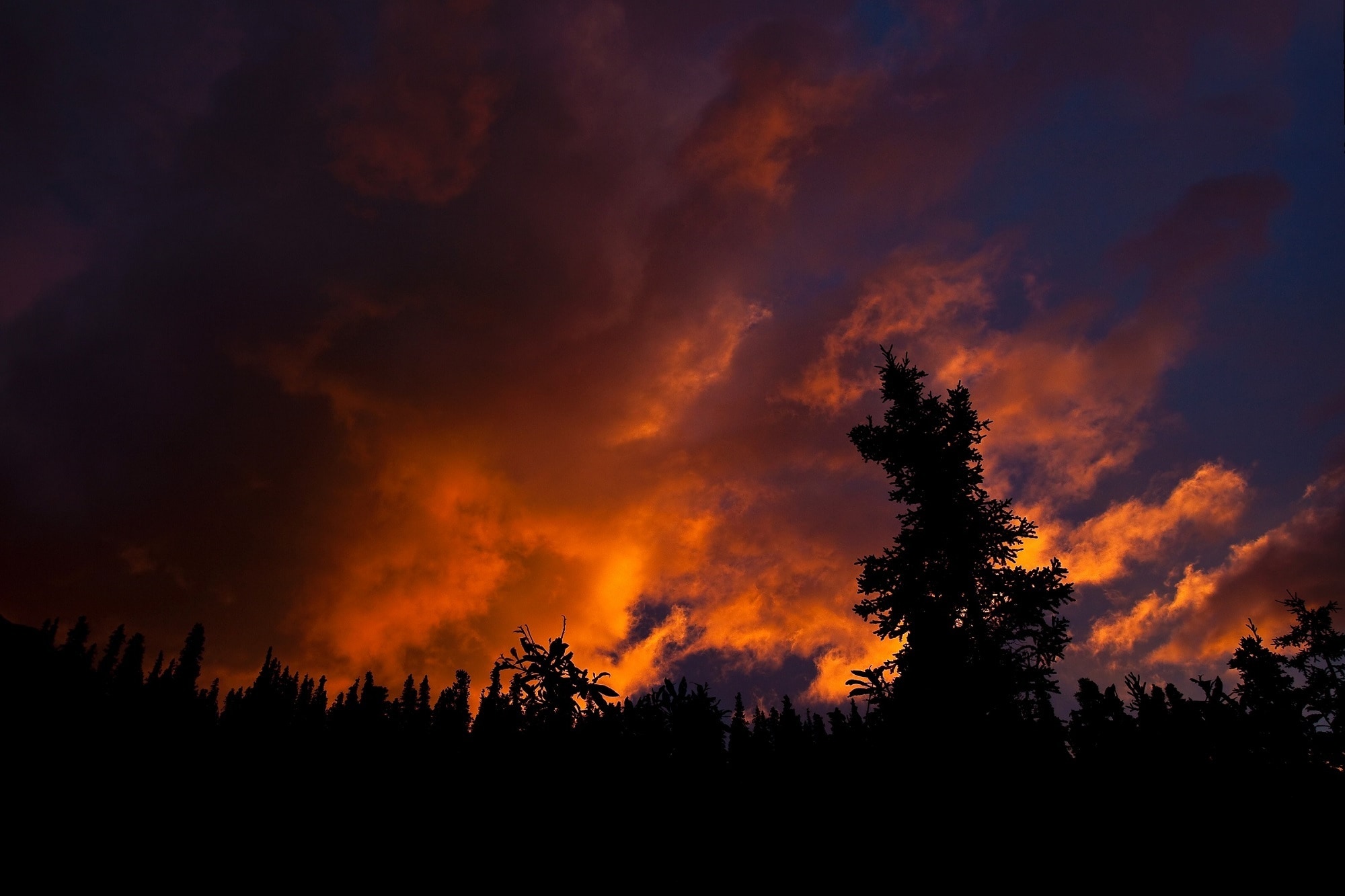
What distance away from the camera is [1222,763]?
5.93 m

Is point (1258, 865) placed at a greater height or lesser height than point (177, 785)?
lesser

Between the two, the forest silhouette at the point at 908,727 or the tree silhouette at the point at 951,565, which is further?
the tree silhouette at the point at 951,565

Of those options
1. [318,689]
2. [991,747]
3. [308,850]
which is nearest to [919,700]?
[991,747]

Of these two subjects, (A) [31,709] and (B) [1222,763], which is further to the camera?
(A) [31,709]

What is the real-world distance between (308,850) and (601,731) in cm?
2124

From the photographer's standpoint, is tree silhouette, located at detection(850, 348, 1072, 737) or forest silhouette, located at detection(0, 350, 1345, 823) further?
tree silhouette, located at detection(850, 348, 1072, 737)

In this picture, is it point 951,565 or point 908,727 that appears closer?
point 908,727

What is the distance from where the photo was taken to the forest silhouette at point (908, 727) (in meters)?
5.44

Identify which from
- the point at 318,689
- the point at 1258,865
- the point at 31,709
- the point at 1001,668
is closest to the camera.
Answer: the point at 1258,865

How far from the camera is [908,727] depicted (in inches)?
444

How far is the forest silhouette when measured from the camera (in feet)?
17.9

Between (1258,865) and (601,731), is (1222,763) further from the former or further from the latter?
(601,731)

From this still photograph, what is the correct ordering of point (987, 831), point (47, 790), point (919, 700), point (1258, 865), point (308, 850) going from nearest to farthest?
point (1258, 865) → point (987, 831) → point (919, 700) → point (308, 850) → point (47, 790)

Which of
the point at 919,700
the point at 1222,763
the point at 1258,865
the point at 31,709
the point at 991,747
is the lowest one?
the point at 1258,865
